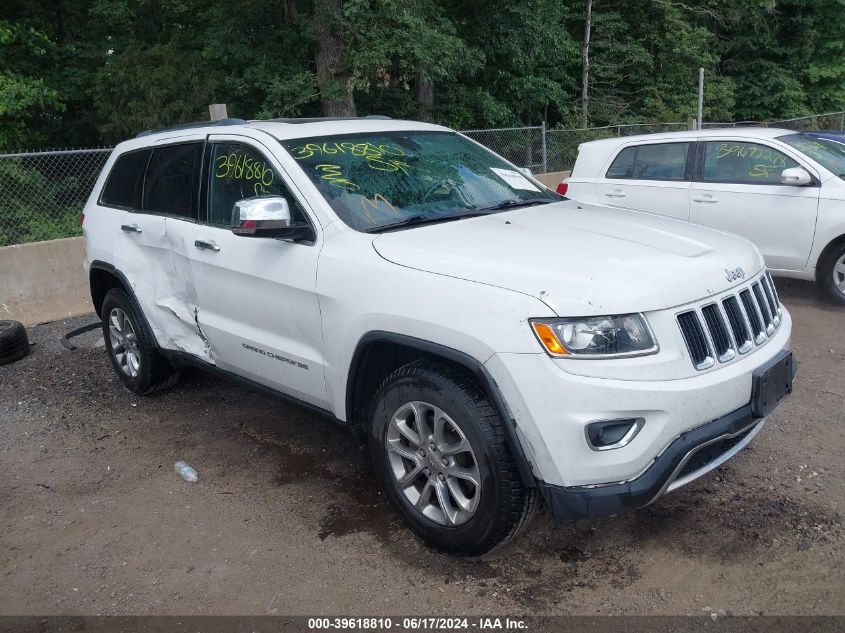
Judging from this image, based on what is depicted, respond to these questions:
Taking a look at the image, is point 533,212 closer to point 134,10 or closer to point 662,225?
point 662,225

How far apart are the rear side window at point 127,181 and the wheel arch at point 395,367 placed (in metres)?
2.48

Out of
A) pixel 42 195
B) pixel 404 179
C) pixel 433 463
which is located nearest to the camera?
pixel 433 463

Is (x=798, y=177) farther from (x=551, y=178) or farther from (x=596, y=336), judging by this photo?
(x=551, y=178)

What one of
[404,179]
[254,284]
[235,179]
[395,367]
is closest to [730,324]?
[395,367]

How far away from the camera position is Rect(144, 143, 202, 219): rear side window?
4645 millimetres

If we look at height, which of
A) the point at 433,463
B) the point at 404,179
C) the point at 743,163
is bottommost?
the point at 433,463

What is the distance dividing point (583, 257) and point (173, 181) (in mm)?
2876

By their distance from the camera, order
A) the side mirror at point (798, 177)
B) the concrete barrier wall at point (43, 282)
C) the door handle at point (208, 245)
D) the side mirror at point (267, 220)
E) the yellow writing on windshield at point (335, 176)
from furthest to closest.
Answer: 1. the concrete barrier wall at point (43, 282)
2. the side mirror at point (798, 177)
3. the door handle at point (208, 245)
4. the yellow writing on windshield at point (335, 176)
5. the side mirror at point (267, 220)

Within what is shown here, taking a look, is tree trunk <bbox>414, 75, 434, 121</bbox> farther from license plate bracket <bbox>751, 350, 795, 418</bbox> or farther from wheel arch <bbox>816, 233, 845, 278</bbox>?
license plate bracket <bbox>751, 350, 795, 418</bbox>

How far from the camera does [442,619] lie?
2992 mm

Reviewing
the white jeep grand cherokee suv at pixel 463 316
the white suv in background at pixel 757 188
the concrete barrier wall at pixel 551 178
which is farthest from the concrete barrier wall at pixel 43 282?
the concrete barrier wall at pixel 551 178

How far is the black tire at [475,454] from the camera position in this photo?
118 inches

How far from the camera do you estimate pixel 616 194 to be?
324 inches

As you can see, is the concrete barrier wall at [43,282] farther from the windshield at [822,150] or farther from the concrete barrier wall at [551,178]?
the concrete barrier wall at [551,178]
